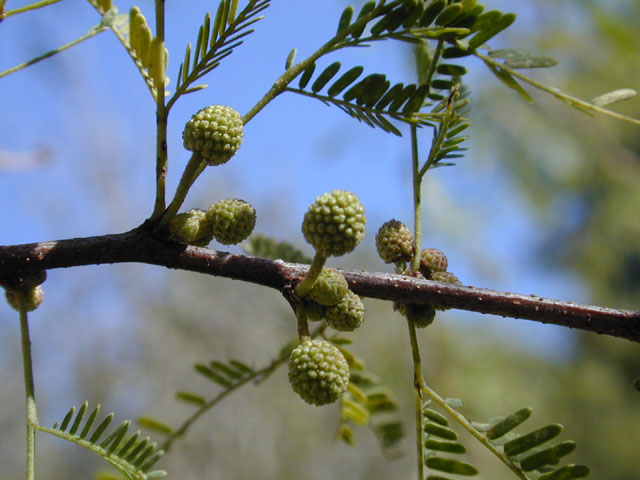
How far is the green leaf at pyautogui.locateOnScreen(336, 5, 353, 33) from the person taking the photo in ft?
4.02

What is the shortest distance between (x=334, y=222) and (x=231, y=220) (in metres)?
0.32

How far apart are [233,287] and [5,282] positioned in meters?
15.7

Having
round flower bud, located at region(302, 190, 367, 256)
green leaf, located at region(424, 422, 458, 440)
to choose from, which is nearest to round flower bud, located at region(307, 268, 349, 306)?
round flower bud, located at region(302, 190, 367, 256)

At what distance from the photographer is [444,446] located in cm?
132

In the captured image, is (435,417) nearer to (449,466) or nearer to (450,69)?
(449,466)

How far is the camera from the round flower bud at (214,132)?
119 centimetres

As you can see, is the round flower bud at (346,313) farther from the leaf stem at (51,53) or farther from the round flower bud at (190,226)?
the leaf stem at (51,53)

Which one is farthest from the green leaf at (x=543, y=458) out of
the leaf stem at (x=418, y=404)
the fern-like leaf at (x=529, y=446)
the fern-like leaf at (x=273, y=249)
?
the fern-like leaf at (x=273, y=249)

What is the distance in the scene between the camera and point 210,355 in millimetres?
15953

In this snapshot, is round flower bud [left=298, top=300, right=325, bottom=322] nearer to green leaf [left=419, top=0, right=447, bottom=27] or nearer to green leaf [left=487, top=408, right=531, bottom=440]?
green leaf [left=487, top=408, right=531, bottom=440]

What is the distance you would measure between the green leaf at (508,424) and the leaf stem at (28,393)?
3.13ft

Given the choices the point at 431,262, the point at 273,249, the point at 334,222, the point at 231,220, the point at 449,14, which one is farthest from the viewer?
the point at 273,249

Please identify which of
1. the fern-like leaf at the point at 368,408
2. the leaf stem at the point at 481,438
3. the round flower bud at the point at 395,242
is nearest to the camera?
the leaf stem at the point at 481,438

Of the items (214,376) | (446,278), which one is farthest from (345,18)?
(214,376)
